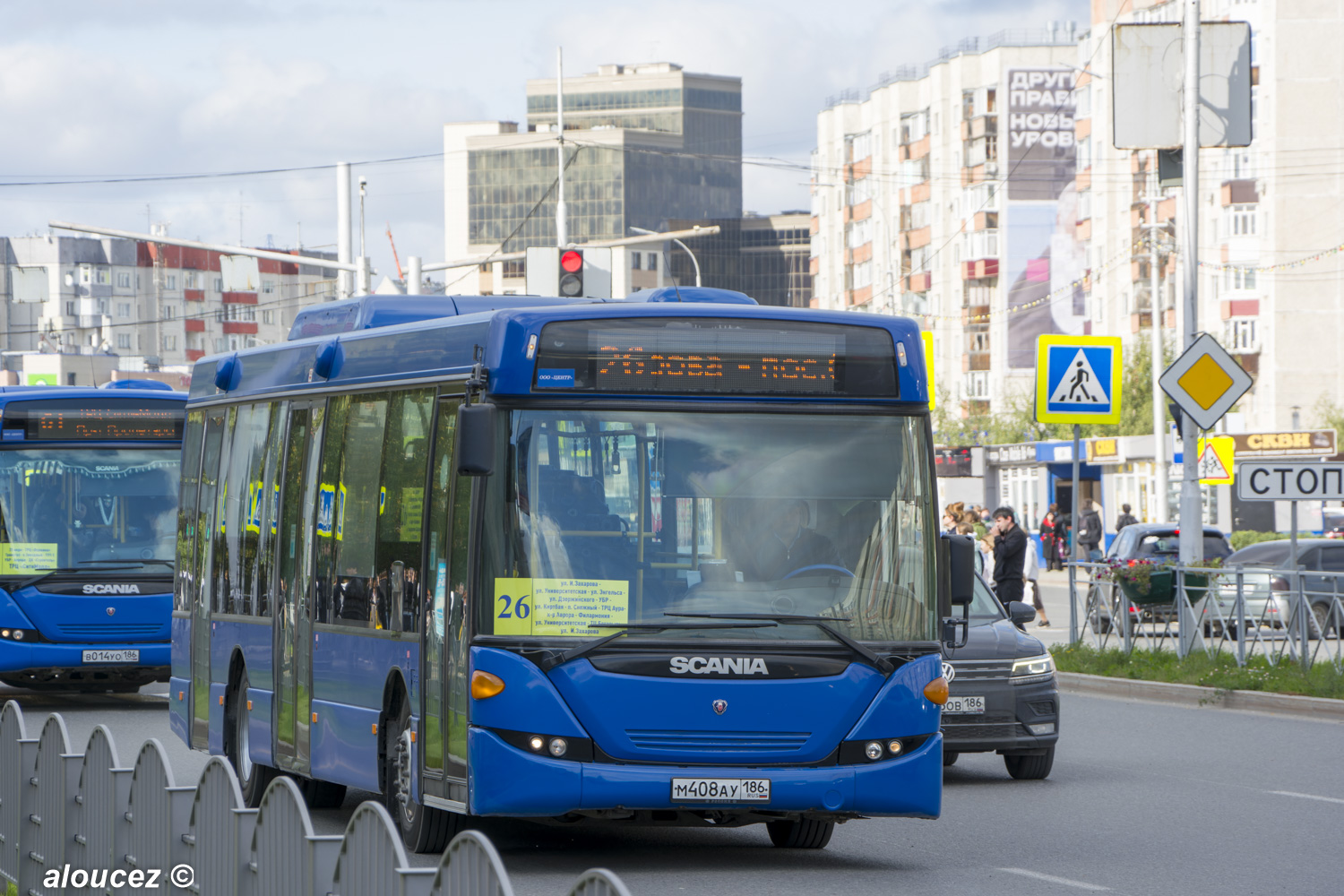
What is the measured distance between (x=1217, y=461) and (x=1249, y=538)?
8.08 m

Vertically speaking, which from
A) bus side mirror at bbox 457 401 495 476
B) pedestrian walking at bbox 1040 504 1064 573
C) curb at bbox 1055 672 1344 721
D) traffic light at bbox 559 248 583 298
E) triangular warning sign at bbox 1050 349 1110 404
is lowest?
pedestrian walking at bbox 1040 504 1064 573

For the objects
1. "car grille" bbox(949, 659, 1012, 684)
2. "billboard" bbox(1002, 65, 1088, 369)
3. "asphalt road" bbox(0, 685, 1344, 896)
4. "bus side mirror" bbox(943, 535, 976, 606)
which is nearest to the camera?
"asphalt road" bbox(0, 685, 1344, 896)

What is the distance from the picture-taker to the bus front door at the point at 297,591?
1145 cm

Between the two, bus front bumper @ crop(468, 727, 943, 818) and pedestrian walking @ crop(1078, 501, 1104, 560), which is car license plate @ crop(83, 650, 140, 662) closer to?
bus front bumper @ crop(468, 727, 943, 818)

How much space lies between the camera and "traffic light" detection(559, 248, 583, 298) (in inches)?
1033

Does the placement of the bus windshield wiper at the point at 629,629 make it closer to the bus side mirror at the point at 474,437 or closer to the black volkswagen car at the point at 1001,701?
the bus side mirror at the point at 474,437

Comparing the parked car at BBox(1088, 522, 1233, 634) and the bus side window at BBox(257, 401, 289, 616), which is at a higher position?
the bus side window at BBox(257, 401, 289, 616)

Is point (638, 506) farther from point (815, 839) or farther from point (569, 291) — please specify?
point (569, 291)

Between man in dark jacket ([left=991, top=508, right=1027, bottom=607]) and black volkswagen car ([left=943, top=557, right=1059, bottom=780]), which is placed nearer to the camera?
black volkswagen car ([left=943, top=557, right=1059, bottom=780])

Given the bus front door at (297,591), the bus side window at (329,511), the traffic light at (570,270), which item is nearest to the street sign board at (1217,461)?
the traffic light at (570,270)

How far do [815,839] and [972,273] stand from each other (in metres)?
97.7

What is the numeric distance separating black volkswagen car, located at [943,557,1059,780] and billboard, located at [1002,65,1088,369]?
85.8m

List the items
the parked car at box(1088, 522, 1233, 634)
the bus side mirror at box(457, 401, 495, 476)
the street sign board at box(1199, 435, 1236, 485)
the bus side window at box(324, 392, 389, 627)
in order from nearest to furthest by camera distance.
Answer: the bus side mirror at box(457, 401, 495, 476)
the bus side window at box(324, 392, 389, 627)
the parked car at box(1088, 522, 1233, 634)
the street sign board at box(1199, 435, 1236, 485)

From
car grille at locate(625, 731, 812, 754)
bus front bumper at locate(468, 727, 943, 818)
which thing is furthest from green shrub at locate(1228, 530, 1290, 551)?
car grille at locate(625, 731, 812, 754)
